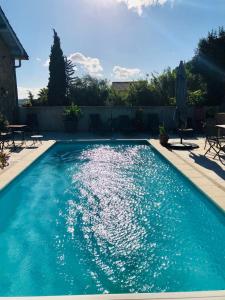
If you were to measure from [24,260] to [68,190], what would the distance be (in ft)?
10.7

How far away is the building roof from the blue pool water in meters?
9.52

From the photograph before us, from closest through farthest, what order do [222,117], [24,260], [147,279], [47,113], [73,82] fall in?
[147,279] → [24,260] → [222,117] → [47,113] → [73,82]

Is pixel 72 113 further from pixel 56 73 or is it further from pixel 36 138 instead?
pixel 56 73

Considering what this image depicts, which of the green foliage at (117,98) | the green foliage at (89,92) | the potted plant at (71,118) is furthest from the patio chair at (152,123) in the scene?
the green foliage at (89,92)

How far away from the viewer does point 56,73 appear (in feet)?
101

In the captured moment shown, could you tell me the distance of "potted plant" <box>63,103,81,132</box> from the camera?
54.2 feet

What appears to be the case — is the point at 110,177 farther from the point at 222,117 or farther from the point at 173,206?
the point at 222,117

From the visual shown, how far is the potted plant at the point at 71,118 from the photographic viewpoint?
54.2 ft

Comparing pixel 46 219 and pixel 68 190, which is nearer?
pixel 46 219

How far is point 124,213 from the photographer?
6246 millimetres

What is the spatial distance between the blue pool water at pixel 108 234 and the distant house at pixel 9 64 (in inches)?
336

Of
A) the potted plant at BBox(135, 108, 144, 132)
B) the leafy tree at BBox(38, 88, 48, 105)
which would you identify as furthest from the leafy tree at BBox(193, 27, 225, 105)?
the leafy tree at BBox(38, 88, 48, 105)

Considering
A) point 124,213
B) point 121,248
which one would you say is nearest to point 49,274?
point 121,248

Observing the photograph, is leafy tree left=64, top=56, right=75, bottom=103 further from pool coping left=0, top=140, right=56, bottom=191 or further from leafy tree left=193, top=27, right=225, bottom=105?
pool coping left=0, top=140, right=56, bottom=191
